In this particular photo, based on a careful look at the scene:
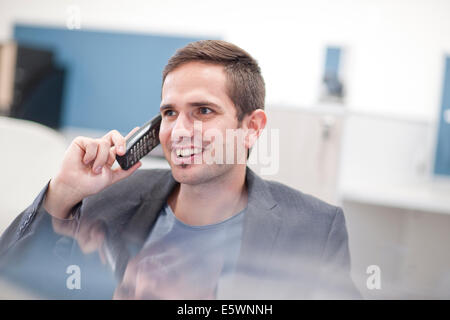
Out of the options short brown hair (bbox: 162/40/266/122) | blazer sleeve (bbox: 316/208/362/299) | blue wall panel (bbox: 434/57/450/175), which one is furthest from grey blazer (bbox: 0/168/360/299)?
blue wall panel (bbox: 434/57/450/175)

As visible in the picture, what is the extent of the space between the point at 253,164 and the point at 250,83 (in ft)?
0.37

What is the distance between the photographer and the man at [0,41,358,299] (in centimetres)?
46

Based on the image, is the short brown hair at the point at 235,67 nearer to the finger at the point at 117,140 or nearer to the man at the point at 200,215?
the man at the point at 200,215

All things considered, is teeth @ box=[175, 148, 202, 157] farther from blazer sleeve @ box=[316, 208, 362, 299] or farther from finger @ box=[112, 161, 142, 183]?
blazer sleeve @ box=[316, 208, 362, 299]

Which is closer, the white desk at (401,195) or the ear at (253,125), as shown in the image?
the ear at (253,125)

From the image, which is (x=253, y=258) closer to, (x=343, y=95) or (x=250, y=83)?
(x=250, y=83)

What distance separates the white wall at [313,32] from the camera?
2.32 feet

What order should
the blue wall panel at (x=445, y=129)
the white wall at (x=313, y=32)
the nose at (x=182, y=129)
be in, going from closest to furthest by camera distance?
1. the nose at (x=182, y=129)
2. the white wall at (x=313, y=32)
3. the blue wall panel at (x=445, y=129)

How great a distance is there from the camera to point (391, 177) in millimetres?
867

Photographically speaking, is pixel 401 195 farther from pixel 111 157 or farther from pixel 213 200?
pixel 111 157

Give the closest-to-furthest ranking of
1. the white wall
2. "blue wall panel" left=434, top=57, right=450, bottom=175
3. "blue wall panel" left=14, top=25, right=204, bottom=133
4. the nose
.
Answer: the nose, "blue wall panel" left=14, top=25, right=204, bottom=133, the white wall, "blue wall panel" left=434, top=57, right=450, bottom=175

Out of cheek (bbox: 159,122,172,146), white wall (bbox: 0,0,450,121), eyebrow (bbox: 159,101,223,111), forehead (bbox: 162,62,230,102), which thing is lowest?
cheek (bbox: 159,122,172,146)

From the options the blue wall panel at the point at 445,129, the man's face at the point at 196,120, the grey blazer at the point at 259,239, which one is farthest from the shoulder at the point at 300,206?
the blue wall panel at the point at 445,129

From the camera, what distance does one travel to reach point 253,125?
50 centimetres
